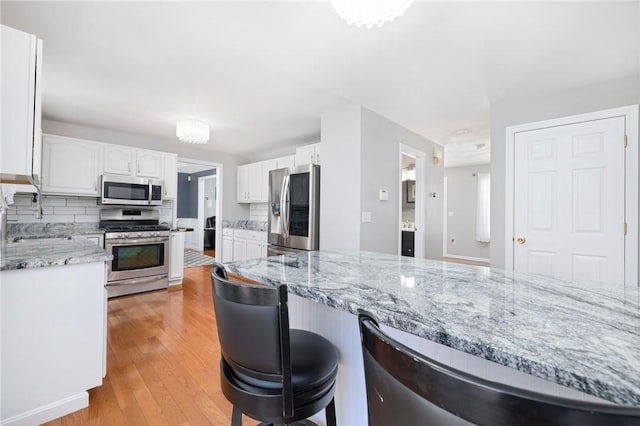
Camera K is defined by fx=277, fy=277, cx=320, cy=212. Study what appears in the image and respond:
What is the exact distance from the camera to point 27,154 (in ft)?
4.64

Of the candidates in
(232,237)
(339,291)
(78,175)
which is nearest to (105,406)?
(339,291)

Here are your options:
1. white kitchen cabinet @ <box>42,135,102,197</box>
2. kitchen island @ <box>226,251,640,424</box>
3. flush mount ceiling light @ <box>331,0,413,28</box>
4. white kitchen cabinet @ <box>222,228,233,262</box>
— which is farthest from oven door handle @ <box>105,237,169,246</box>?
flush mount ceiling light @ <box>331,0,413,28</box>

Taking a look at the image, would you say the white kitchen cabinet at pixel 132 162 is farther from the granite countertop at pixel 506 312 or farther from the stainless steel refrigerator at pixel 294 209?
the granite countertop at pixel 506 312

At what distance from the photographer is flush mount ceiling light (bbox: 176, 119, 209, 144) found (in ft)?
11.0

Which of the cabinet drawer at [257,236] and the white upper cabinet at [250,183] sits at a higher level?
the white upper cabinet at [250,183]

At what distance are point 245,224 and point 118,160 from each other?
97.8 inches

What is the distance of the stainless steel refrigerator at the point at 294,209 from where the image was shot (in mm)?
3373

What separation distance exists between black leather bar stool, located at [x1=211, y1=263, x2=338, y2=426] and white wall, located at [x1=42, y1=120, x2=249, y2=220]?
4.50 metres

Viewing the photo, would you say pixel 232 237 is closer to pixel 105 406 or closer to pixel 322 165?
pixel 322 165

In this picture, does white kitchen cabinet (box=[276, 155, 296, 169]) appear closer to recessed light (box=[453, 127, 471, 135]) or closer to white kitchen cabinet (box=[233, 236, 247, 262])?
white kitchen cabinet (box=[233, 236, 247, 262])

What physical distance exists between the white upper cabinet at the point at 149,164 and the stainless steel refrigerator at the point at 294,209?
1.81 m

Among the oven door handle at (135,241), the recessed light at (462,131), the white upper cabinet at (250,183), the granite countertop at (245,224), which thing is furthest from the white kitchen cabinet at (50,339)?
the recessed light at (462,131)

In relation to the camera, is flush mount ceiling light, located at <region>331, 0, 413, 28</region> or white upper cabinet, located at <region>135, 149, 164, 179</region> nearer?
flush mount ceiling light, located at <region>331, 0, 413, 28</region>

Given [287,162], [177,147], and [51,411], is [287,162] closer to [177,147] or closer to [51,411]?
[177,147]
